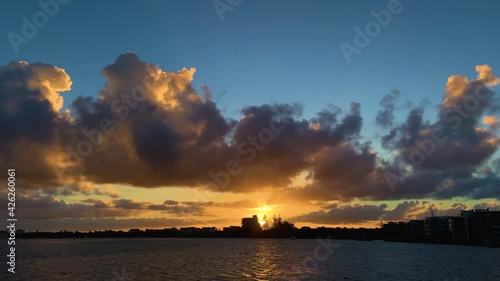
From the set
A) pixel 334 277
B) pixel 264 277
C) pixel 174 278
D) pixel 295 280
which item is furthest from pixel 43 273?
pixel 334 277

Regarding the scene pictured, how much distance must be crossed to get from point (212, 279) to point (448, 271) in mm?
71913

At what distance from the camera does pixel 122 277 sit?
11750cm

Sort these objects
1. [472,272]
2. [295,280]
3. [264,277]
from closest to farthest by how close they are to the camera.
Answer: [295,280]
[264,277]
[472,272]

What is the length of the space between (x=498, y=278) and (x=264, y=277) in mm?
59649

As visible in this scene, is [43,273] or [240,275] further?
[43,273]

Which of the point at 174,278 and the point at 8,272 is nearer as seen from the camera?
the point at 174,278

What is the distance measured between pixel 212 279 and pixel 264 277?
14.1 m

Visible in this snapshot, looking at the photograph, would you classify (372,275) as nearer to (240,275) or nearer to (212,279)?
(240,275)

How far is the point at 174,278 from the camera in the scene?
115 meters

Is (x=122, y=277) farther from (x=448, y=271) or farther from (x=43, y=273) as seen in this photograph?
(x=448, y=271)

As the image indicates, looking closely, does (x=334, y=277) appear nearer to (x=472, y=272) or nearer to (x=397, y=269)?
(x=397, y=269)

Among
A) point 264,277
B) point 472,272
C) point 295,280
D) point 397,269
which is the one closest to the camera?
point 295,280

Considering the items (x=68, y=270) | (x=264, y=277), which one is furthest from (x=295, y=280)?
(x=68, y=270)

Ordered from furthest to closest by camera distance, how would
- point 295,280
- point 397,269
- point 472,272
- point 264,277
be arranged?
point 397,269 → point 472,272 → point 264,277 → point 295,280
